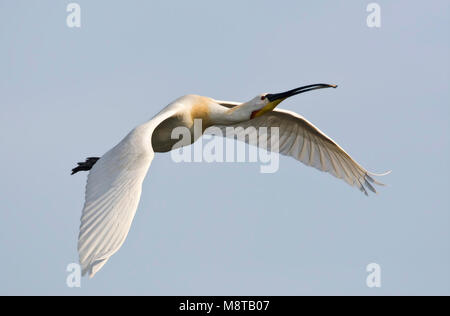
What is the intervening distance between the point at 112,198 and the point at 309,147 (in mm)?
6662

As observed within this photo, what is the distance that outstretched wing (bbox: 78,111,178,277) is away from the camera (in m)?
11.3

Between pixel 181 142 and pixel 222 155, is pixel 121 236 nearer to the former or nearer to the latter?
pixel 181 142

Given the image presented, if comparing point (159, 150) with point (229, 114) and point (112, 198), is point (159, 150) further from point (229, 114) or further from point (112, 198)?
point (112, 198)

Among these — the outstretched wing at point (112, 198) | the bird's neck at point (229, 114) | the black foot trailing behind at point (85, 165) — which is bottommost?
the outstretched wing at point (112, 198)

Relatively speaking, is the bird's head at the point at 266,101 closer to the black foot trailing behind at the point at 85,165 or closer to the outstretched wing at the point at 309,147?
the outstretched wing at the point at 309,147

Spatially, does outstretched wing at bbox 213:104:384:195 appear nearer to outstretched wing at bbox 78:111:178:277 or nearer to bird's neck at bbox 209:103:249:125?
bird's neck at bbox 209:103:249:125

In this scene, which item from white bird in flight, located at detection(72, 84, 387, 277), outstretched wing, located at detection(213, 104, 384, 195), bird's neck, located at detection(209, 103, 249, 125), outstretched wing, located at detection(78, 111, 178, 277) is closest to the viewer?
outstretched wing, located at detection(78, 111, 178, 277)

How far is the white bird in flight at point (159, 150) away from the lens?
11570 mm

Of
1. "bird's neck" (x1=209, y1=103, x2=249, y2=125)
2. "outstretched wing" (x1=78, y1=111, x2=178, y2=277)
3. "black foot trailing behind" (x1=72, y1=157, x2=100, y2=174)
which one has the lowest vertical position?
"outstretched wing" (x1=78, y1=111, x2=178, y2=277)

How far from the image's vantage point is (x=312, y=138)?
1800 cm

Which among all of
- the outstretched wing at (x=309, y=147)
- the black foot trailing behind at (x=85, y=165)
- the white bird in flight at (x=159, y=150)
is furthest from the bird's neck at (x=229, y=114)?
the black foot trailing behind at (x=85, y=165)

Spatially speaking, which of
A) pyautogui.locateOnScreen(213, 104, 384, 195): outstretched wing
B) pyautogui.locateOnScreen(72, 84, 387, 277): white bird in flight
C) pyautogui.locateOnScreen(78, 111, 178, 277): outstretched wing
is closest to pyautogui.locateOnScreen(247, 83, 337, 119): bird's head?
pyautogui.locateOnScreen(72, 84, 387, 277): white bird in flight

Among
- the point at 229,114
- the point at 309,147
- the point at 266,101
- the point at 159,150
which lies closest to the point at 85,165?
the point at 159,150

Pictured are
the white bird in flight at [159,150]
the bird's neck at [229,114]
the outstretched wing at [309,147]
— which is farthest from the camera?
the outstretched wing at [309,147]
